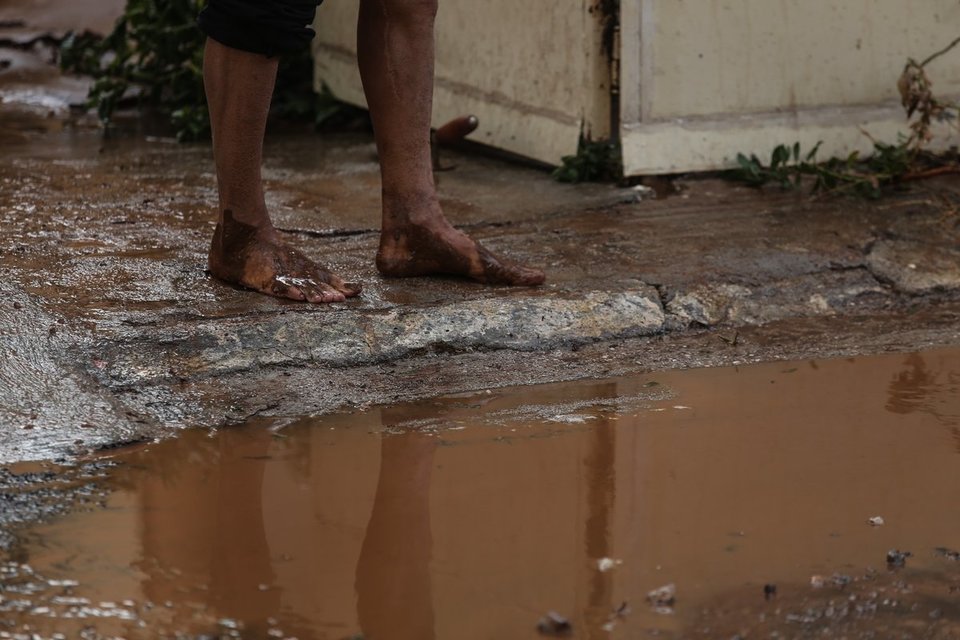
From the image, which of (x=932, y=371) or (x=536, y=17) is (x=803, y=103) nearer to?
(x=536, y=17)

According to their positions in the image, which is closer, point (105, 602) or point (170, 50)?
point (105, 602)

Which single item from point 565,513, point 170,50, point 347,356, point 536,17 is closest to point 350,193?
point 536,17

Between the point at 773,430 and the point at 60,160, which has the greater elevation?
the point at 60,160

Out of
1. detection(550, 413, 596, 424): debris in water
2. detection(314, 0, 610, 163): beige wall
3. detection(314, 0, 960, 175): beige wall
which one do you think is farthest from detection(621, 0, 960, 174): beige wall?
detection(550, 413, 596, 424): debris in water

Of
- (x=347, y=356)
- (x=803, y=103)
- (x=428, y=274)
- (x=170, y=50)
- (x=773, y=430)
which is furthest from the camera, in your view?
(x=170, y=50)

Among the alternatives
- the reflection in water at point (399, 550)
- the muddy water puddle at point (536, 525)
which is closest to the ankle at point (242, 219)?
the muddy water puddle at point (536, 525)

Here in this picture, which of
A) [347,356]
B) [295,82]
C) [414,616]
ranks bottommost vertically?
[414,616]

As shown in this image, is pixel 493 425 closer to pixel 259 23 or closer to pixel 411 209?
pixel 411 209

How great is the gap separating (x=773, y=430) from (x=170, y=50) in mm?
3413

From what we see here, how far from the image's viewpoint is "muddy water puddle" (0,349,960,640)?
1.75 m

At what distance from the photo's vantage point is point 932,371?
2.74m

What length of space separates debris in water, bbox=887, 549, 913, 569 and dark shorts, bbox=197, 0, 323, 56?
155cm

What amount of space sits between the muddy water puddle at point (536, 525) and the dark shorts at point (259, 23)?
0.80m

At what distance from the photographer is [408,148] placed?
290 centimetres
